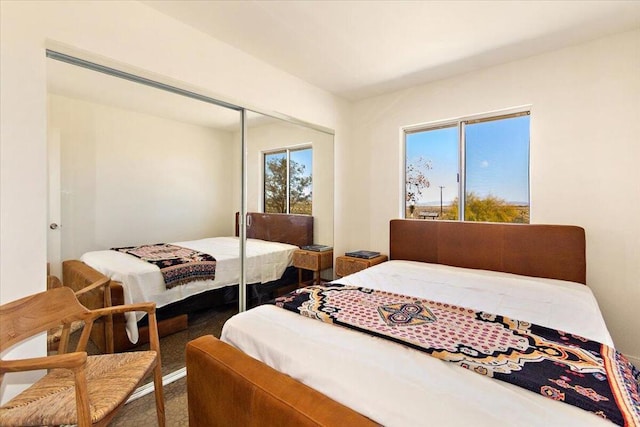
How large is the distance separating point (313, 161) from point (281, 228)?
3.00 feet

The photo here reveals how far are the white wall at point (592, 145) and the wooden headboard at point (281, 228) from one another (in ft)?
7.02

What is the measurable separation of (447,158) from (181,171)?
275 cm

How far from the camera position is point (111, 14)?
188 cm

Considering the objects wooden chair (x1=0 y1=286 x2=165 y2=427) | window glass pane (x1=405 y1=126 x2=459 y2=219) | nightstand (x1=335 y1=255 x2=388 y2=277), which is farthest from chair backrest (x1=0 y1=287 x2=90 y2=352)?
window glass pane (x1=405 y1=126 x2=459 y2=219)

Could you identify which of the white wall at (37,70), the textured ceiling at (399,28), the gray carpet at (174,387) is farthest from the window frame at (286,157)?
the gray carpet at (174,387)

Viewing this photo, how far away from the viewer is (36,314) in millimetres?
1476

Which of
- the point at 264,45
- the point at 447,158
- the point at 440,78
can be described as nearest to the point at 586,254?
the point at 447,158

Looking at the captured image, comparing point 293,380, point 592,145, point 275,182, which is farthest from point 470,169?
point 293,380

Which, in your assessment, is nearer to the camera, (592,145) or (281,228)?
(592,145)

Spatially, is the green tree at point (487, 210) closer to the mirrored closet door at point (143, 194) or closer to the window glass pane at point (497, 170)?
the window glass pane at point (497, 170)

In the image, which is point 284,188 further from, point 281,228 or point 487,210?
point 487,210

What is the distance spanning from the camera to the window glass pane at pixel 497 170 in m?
2.88

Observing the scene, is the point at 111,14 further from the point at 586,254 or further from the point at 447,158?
the point at 586,254

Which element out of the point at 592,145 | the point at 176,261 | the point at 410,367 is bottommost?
the point at 410,367
